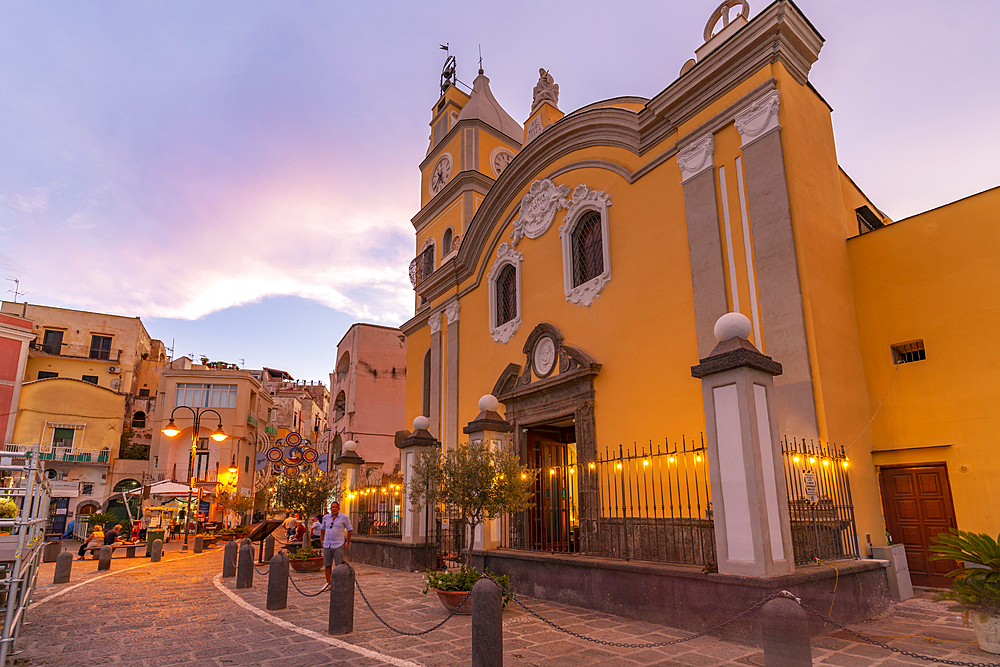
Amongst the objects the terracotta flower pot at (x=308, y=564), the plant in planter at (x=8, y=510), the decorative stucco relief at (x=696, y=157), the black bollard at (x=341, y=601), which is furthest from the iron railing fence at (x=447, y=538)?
the decorative stucco relief at (x=696, y=157)

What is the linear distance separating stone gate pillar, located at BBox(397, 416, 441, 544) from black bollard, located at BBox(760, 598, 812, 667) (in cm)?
943

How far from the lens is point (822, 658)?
568 centimetres

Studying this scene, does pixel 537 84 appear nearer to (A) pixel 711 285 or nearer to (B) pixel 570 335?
(B) pixel 570 335

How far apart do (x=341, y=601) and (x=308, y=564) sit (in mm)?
6899

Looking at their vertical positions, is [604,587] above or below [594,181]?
below

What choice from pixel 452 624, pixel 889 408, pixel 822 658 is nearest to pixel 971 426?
pixel 889 408

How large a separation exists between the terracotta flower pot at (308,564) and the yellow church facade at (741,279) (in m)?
5.13

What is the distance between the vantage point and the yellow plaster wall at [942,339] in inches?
332

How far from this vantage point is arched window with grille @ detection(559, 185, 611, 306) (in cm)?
1212

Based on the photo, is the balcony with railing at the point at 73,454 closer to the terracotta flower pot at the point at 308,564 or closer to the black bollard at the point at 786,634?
the terracotta flower pot at the point at 308,564

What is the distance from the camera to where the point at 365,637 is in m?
6.89

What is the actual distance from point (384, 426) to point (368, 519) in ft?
51.2

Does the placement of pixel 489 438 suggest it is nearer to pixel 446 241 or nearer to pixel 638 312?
pixel 638 312

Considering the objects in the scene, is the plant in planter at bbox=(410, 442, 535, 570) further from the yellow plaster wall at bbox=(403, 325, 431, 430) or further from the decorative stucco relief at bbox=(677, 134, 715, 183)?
the yellow plaster wall at bbox=(403, 325, 431, 430)
